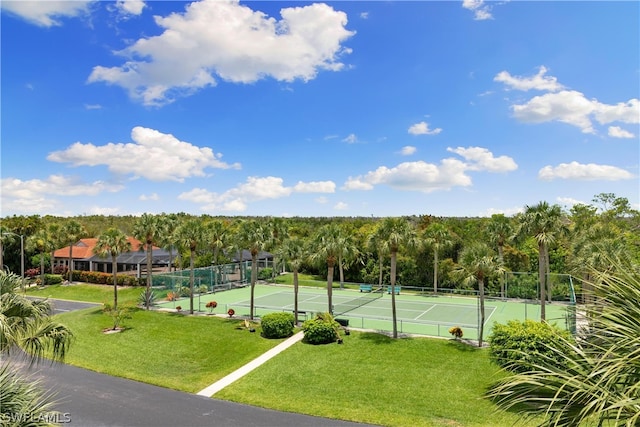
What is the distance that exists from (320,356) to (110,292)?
32.0 meters

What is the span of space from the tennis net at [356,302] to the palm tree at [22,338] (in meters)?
25.6

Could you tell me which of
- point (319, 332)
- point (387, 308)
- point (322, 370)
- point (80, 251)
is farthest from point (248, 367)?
point (80, 251)

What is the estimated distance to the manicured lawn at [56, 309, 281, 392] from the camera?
2236 cm

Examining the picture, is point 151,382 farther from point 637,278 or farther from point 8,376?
point 637,278

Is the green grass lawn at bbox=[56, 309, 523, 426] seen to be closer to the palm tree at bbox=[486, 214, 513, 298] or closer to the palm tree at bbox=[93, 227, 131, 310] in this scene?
the palm tree at bbox=[93, 227, 131, 310]

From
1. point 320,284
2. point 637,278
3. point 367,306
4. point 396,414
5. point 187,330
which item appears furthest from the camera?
point 320,284

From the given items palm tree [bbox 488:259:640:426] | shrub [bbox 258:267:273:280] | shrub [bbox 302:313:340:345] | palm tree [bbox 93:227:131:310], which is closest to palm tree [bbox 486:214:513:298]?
shrub [bbox 302:313:340:345]

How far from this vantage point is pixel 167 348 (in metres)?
26.6

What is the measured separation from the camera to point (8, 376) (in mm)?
7785

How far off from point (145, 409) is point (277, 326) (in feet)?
35.7

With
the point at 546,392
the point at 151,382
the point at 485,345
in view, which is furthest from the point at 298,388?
the point at 546,392

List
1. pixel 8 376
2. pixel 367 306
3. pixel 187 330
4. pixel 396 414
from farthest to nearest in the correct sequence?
1. pixel 367 306
2. pixel 187 330
3. pixel 396 414
4. pixel 8 376

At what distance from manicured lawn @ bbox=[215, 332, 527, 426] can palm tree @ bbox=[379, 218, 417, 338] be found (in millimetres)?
3200

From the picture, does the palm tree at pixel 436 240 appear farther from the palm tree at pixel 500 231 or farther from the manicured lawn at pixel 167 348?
the manicured lawn at pixel 167 348
